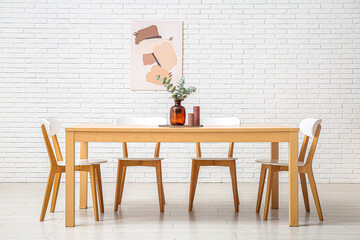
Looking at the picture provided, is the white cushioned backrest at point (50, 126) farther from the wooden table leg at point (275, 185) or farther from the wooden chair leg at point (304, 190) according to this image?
the wooden chair leg at point (304, 190)

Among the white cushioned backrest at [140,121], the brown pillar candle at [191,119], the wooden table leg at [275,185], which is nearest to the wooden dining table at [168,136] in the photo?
the brown pillar candle at [191,119]

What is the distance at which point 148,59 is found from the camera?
15.8 ft

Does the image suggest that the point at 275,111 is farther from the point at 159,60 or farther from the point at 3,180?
the point at 3,180

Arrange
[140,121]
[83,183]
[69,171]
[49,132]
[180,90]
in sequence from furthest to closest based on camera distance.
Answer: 1. [140,121]
2. [83,183]
3. [180,90]
4. [49,132]
5. [69,171]

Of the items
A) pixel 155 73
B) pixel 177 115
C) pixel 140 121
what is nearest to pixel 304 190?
pixel 177 115

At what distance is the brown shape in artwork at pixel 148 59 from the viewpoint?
4801 millimetres

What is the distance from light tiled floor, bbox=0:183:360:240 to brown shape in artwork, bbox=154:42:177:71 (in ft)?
4.99

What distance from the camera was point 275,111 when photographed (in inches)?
191

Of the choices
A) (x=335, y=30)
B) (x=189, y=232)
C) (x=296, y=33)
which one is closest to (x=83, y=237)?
(x=189, y=232)

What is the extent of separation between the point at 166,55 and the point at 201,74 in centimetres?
48

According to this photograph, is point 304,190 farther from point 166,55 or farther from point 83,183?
point 166,55

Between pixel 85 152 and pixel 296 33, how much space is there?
295 cm

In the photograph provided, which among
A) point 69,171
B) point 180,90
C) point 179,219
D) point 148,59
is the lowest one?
point 179,219

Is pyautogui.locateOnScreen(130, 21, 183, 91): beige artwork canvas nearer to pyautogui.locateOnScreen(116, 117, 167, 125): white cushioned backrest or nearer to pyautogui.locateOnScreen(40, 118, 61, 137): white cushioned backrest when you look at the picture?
pyautogui.locateOnScreen(116, 117, 167, 125): white cushioned backrest
